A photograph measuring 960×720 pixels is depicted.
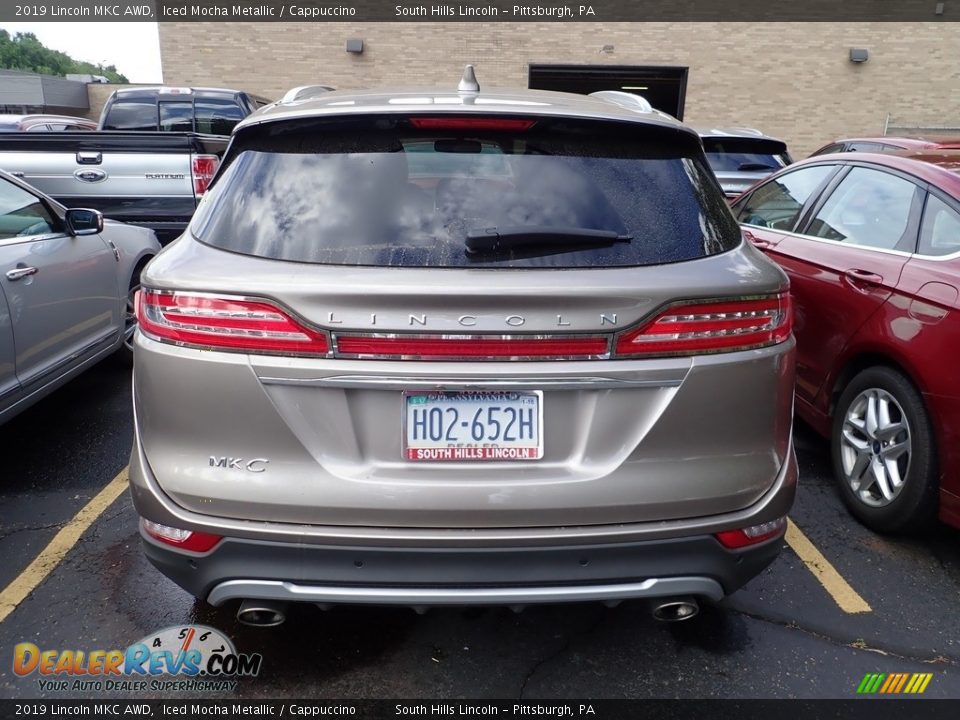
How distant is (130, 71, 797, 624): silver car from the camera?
1.83 meters

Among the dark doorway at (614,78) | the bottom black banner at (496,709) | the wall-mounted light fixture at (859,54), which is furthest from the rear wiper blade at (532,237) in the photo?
the wall-mounted light fixture at (859,54)

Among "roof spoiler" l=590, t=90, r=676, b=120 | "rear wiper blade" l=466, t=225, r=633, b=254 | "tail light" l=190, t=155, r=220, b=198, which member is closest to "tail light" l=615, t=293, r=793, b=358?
"rear wiper blade" l=466, t=225, r=633, b=254

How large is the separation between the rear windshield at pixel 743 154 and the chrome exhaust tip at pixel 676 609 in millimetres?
7439

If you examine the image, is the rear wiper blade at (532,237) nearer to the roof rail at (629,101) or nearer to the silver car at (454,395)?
the silver car at (454,395)

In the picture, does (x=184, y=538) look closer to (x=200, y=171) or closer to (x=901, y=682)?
(x=901, y=682)

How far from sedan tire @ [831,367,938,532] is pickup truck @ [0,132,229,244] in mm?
5467

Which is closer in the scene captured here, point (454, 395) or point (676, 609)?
point (454, 395)

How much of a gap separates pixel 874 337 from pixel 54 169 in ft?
22.0

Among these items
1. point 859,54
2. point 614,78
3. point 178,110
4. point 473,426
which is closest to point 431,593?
point 473,426

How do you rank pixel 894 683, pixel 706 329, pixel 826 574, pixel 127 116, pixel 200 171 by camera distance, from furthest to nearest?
pixel 127 116 → pixel 200 171 → pixel 826 574 → pixel 894 683 → pixel 706 329

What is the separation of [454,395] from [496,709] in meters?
1.13

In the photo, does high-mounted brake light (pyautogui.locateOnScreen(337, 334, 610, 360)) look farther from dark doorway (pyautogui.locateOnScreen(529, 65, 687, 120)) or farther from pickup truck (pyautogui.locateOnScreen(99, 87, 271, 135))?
dark doorway (pyautogui.locateOnScreen(529, 65, 687, 120))

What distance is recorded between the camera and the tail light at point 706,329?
74.0 inches

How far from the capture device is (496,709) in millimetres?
2279
